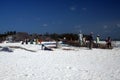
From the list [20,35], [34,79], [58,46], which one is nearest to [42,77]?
[34,79]

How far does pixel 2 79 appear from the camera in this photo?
8055mm

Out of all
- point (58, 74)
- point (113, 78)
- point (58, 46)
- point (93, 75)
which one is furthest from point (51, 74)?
point (58, 46)

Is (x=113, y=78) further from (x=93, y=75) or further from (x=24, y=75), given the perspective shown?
(x=24, y=75)

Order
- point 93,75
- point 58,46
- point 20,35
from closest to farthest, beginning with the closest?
point 93,75 → point 58,46 → point 20,35

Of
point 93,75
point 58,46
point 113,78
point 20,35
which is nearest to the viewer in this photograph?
point 113,78

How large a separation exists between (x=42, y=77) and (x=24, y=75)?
76cm

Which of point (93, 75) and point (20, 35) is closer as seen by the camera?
point (93, 75)

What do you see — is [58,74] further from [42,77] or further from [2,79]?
[2,79]

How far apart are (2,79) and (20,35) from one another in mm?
52248

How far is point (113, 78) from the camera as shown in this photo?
26.4ft

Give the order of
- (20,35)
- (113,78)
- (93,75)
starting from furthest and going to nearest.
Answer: (20,35) → (93,75) → (113,78)

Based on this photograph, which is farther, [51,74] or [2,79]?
[51,74]

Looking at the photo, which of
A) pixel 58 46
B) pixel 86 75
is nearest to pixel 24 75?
pixel 86 75

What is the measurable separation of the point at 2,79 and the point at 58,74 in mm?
2099
